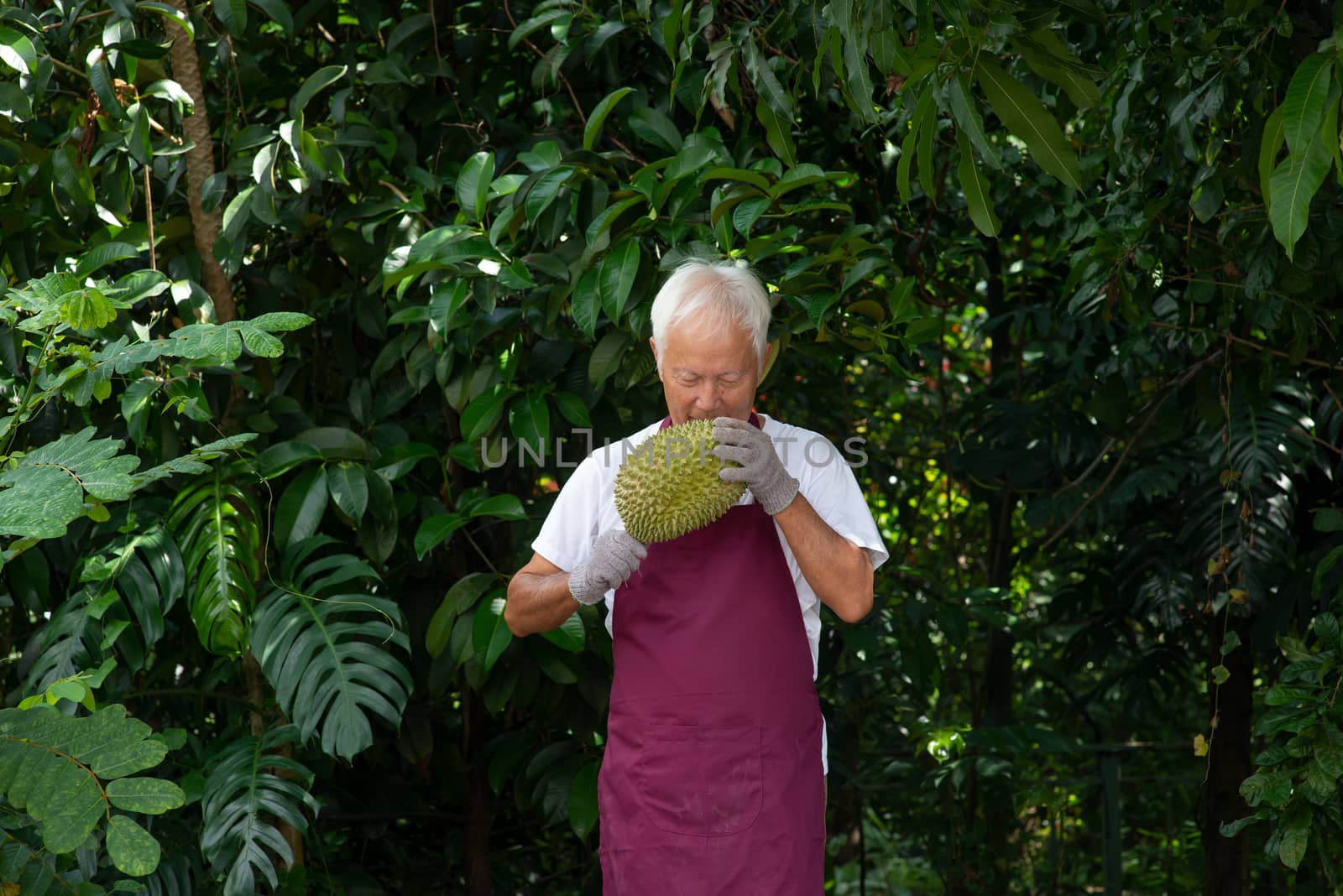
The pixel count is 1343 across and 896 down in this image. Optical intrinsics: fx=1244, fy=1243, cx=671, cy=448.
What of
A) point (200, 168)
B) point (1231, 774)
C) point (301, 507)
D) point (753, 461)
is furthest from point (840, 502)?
point (1231, 774)

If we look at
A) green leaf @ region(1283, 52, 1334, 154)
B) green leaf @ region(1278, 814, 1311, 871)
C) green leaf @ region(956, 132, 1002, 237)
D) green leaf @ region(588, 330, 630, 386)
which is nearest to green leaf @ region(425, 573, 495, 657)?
green leaf @ region(588, 330, 630, 386)

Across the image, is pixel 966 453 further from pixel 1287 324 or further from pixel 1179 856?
pixel 1179 856

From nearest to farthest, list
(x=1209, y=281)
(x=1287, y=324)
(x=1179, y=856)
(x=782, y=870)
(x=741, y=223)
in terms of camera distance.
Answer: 1. (x=782, y=870)
2. (x=741, y=223)
3. (x=1209, y=281)
4. (x=1287, y=324)
5. (x=1179, y=856)

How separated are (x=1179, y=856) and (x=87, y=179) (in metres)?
4.23

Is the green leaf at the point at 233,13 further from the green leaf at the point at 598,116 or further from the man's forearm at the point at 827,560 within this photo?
the man's forearm at the point at 827,560

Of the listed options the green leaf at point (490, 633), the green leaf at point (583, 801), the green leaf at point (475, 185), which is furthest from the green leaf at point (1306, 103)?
the green leaf at point (583, 801)

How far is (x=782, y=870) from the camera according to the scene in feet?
5.47

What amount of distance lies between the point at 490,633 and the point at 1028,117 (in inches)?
55.0

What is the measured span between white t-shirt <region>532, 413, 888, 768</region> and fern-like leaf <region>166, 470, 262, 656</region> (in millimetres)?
808

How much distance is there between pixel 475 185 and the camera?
2455mm

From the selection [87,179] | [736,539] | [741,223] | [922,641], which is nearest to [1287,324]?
[922,641]

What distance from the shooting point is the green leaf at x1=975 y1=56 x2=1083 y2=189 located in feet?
5.09

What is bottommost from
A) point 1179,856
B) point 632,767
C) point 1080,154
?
point 1179,856

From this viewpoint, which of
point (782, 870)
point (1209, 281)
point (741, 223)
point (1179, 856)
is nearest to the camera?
point (782, 870)
